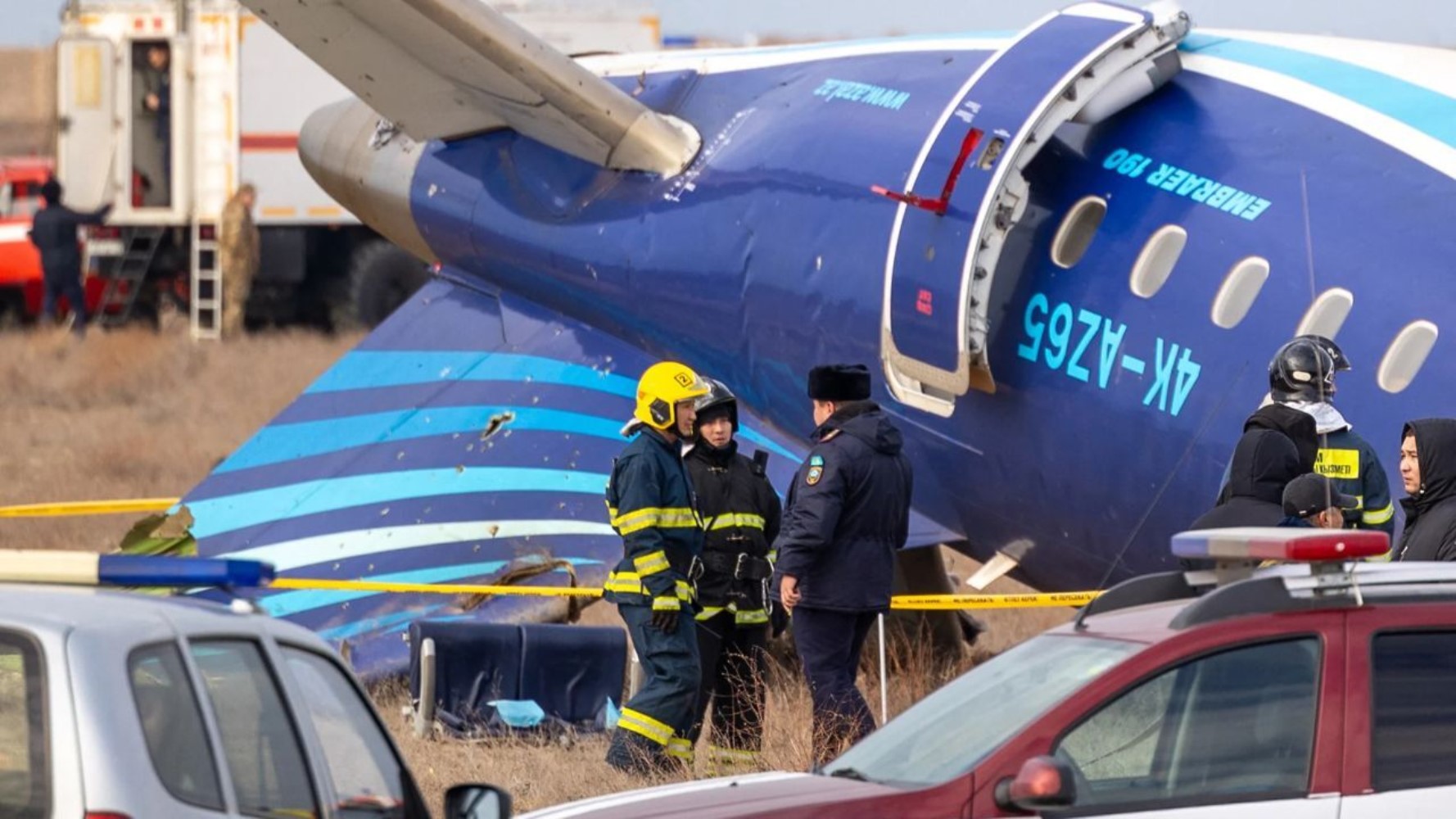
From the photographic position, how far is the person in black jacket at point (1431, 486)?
779cm

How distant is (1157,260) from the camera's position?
389 inches

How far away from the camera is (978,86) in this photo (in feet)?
34.8

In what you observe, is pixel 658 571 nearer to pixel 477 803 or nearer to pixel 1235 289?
pixel 1235 289

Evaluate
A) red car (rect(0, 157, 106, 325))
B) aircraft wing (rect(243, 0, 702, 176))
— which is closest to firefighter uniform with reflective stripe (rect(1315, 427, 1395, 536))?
aircraft wing (rect(243, 0, 702, 176))

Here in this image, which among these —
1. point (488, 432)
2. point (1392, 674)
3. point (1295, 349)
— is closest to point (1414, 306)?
point (1295, 349)

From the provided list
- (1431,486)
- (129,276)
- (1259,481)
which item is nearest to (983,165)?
(1259,481)

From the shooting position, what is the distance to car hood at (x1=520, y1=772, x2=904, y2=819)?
556 cm

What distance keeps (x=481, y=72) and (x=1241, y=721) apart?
8278 millimetres

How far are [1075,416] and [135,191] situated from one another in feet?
75.9

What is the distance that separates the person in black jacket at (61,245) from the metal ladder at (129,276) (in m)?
2.13

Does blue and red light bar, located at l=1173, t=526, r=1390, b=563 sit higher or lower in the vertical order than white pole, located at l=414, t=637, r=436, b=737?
higher

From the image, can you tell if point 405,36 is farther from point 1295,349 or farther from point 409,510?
Result: point 1295,349

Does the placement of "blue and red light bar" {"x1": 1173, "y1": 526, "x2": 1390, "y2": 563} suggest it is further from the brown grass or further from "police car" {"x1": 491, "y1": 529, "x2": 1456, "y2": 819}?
the brown grass

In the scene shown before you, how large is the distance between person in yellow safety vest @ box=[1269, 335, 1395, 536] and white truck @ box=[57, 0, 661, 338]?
20.4 meters
